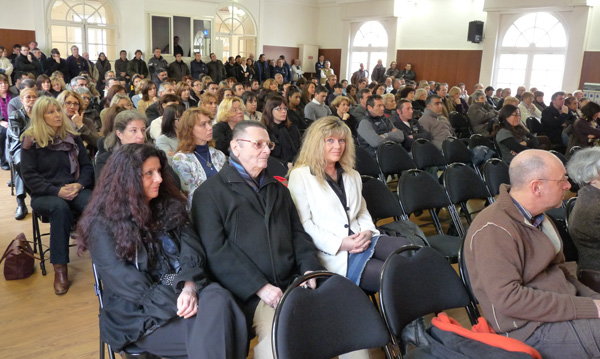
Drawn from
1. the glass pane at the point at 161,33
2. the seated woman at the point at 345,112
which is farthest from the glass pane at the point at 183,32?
the seated woman at the point at 345,112

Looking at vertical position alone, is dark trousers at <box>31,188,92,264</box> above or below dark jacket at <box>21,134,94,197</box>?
below

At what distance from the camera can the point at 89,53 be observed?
45.5 ft

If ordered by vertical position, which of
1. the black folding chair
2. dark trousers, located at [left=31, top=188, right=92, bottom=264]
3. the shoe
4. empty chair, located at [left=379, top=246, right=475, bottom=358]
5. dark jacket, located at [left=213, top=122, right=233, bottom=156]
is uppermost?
dark jacket, located at [left=213, top=122, right=233, bottom=156]

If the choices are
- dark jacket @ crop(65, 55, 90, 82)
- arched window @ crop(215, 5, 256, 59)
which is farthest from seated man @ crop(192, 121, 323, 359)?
arched window @ crop(215, 5, 256, 59)

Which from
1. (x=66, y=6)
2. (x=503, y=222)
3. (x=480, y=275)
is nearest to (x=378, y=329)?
(x=480, y=275)

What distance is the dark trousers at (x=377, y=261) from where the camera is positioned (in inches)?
98.0

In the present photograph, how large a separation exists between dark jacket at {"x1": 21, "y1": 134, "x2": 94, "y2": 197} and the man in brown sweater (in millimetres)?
2872

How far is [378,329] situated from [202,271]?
31.9 inches

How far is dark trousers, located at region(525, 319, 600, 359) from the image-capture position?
1.90 m

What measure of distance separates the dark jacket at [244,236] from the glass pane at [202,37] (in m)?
14.5

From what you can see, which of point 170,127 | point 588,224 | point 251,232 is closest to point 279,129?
point 170,127

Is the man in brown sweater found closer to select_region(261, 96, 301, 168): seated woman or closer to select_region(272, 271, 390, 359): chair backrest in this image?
select_region(272, 271, 390, 359): chair backrest

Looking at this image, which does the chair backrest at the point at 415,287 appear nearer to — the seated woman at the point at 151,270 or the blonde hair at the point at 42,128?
the seated woman at the point at 151,270

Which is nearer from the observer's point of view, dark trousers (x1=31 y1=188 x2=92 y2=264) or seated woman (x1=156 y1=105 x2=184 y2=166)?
dark trousers (x1=31 y1=188 x2=92 y2=264)
